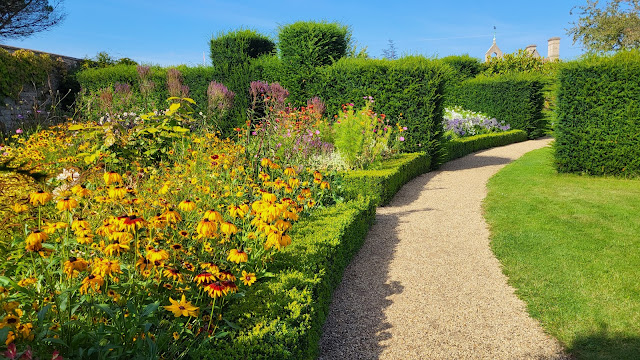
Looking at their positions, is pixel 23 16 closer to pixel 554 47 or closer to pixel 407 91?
pixel 407 91

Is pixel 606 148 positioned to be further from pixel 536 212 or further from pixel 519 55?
pixel 519 55

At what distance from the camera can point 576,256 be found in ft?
17.4

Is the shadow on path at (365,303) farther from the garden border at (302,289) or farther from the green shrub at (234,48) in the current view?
the green shrub at (234,48)

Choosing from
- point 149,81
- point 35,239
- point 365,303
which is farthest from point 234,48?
point 35,239

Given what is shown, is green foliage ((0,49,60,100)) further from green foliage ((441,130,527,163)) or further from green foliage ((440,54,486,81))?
green foliage ((440,54,486,81))

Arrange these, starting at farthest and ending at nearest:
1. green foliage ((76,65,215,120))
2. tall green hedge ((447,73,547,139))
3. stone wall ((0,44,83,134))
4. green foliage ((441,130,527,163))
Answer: tall green hedge ((447,73,547,139)), green foliage ((76,65,215,120)), green foliage ((441,130,527,163)), stone wall ((0,44,83,134))

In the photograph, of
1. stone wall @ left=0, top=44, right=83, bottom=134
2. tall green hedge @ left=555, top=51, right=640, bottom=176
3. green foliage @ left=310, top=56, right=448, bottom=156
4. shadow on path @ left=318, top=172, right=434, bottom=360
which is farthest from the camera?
stone wall @ left=0, top=44, right=83, bottom=134

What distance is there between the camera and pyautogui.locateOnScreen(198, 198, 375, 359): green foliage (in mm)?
2623

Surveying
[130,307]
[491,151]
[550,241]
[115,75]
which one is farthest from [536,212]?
[115,75]

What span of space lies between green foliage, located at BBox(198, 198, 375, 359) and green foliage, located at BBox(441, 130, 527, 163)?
762 cm

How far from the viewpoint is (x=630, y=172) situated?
992 cm

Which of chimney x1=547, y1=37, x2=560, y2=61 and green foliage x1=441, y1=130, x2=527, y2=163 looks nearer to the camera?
green foliage x1=441, y1=130, x2=527, y2=163

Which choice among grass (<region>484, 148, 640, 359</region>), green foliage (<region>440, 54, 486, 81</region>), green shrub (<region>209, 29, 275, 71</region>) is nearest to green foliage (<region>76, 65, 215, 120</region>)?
green shrub (<region>209, 29, 275, 71</region>)

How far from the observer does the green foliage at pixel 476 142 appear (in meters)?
12.6
